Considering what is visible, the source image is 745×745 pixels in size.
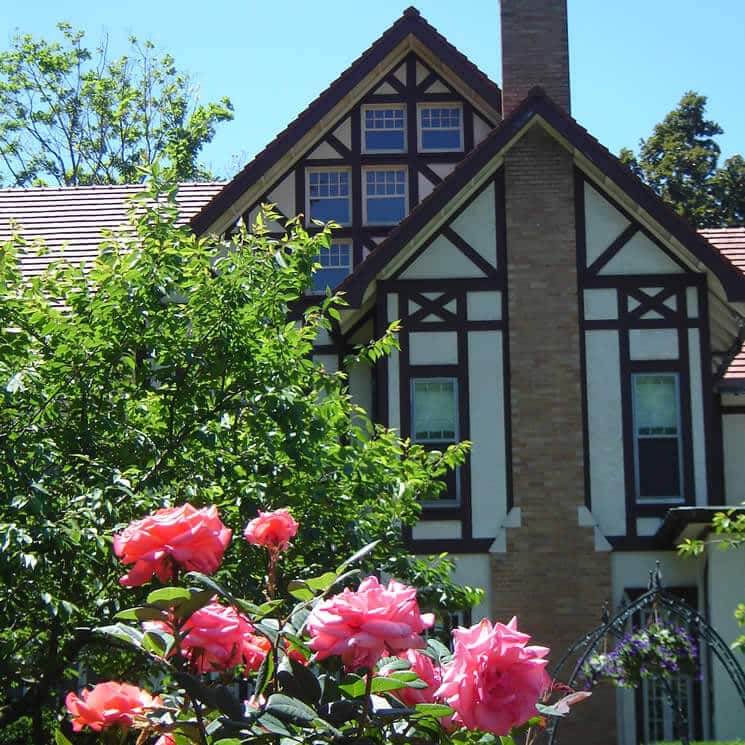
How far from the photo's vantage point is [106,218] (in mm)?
20656

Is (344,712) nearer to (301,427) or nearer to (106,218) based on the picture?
(301,427)

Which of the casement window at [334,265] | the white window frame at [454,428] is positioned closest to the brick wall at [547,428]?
the white window frame at [454,428]

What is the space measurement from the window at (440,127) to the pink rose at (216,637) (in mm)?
16261

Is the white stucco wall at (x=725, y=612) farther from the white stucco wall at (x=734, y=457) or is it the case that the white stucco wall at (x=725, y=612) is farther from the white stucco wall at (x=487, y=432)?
the white stucco wall at (x=487, y=432)

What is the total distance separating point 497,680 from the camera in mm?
3492

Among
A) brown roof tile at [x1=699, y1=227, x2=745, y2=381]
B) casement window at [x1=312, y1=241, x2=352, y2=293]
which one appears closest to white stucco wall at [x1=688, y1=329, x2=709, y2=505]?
brown roof tile at [x1=699, y1=227, x2=745, y2=381]

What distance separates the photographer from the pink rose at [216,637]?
12.3 feet

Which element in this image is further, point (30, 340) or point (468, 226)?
point (468, 226)

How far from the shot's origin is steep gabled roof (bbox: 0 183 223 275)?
1988 cm

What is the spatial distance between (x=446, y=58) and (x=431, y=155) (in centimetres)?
143

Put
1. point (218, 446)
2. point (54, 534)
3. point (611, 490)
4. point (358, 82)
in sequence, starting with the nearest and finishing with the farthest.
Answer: point (54, 534), point (218, 446), point (611, 490), point (358, 82)

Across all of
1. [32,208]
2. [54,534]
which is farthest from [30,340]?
[32,208]

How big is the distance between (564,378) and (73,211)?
8.84m

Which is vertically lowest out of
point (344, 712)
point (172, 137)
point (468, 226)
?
point (344, 712)
